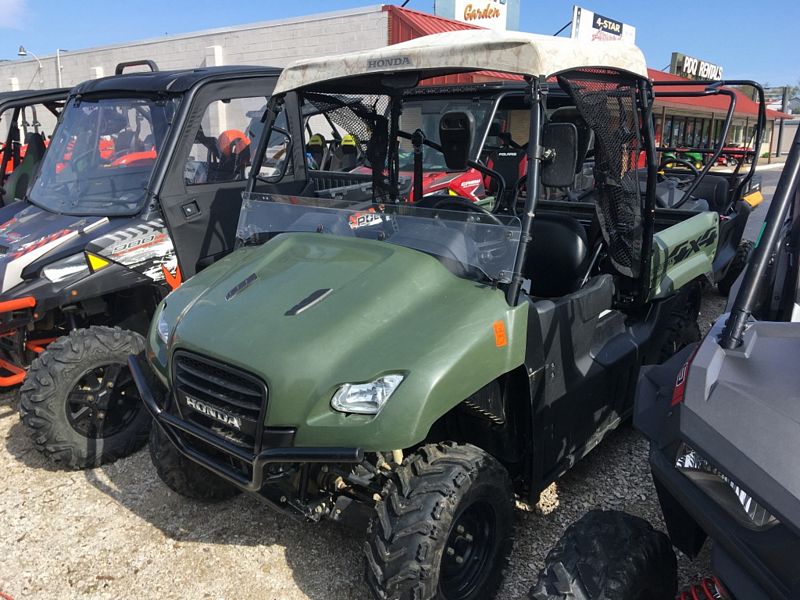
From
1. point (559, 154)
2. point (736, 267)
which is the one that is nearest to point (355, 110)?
point (559, 154)

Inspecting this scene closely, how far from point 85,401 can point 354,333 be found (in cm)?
214

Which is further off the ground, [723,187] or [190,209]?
[190,209]

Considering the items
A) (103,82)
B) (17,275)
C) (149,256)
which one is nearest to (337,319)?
(149,256)

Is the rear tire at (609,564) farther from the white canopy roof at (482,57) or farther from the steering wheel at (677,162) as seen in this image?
the steering wheel at (677,162)

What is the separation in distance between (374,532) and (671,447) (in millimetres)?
1015

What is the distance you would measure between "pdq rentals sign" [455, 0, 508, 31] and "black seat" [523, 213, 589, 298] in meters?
17.0

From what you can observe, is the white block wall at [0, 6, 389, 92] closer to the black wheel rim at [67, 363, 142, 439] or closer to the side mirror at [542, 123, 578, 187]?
the black wheel rim at [67, 363, 142, 439]

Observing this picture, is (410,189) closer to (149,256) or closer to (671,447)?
(149,256)

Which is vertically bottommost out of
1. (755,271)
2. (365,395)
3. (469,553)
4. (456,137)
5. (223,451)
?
(469,553)

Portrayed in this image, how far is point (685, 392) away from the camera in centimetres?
166

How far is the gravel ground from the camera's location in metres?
2.72

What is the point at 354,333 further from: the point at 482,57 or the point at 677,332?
the point at 677,332

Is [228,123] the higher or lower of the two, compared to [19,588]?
higher

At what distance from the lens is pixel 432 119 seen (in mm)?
5227
